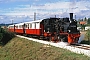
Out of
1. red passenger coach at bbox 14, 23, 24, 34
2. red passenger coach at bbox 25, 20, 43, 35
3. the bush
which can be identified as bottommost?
the bush

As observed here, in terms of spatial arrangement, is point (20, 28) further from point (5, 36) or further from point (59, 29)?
point (59, 29)

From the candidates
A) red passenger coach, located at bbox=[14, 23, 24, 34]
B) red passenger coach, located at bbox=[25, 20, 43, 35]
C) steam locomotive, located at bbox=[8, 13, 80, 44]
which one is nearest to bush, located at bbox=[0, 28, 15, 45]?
red passenger coach, located at bbox=[14, 23, 24, 34]

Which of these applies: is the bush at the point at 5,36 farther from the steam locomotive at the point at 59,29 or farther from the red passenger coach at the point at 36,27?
the steam locomotive at the point at 59,29

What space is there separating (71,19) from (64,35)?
1.89 metres

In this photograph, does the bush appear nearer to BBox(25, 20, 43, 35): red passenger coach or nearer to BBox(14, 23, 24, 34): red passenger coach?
BBox(14, 23, 24, 34): red passenger coach

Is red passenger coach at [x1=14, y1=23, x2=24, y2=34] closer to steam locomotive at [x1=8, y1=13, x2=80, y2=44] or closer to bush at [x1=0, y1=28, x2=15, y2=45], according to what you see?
bush at [x1=0, y1=28, x2=15, y2=45]

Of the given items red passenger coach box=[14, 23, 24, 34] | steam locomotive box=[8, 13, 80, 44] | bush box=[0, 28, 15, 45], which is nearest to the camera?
steam locomotive box=[8, 13, 80, 44]

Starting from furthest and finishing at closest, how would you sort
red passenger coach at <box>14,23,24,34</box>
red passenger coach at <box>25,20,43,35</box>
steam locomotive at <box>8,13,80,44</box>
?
red passenger coach at <box>14,23,24,34</box>
red passenger coach at <box>25,20,43,35</box>
steam locomotive at <box>8,13,80,44</box>

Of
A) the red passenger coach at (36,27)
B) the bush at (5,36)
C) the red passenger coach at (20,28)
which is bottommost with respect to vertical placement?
the bush at (5,36)

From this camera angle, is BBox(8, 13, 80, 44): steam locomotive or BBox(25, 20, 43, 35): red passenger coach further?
BBox(25, 20, 43, 35): red passenger coach

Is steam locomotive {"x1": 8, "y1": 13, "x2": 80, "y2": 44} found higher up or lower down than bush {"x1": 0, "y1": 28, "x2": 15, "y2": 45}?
higher up

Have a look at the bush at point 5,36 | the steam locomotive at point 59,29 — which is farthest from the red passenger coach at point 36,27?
the bush at point 5,36

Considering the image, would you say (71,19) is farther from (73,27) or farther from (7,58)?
(7,58)

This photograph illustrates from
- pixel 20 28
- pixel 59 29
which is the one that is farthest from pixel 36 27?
pixel 20 28
